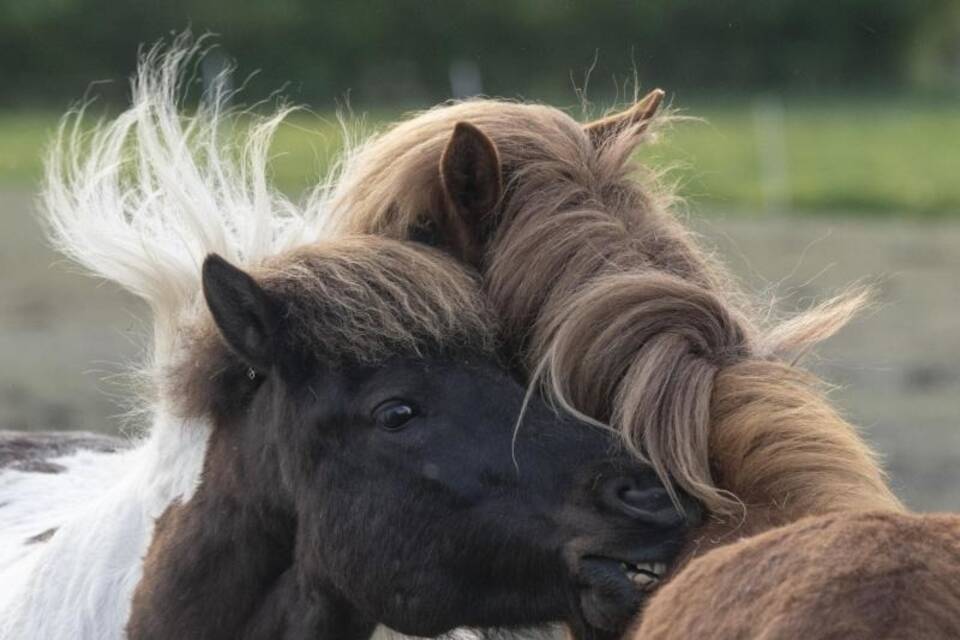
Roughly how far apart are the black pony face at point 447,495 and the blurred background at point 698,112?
1.18 metres

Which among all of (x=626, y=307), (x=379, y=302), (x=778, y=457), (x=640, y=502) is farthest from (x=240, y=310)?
(x=778, y=457)

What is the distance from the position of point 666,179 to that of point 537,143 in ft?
2.45

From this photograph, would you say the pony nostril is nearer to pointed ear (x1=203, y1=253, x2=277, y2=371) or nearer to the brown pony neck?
the brown pony neck

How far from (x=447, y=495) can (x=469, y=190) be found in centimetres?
62

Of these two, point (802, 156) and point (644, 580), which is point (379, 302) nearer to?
point (644, 580)

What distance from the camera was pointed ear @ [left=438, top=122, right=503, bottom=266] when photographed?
310cm

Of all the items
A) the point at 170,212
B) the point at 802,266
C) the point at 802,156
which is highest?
the point at 170,212

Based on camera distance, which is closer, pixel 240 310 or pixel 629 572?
pixel 629 572

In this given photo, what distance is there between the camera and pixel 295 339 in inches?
124

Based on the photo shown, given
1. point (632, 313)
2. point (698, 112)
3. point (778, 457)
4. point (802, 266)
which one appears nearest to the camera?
point (778, 457)

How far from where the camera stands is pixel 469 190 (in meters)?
3.17

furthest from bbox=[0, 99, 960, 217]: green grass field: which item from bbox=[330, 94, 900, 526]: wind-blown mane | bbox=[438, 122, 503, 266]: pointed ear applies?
bbox=[438, 122, 503, 266]: pointed ear

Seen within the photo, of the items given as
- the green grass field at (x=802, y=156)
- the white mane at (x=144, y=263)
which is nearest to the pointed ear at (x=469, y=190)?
the white mane at (x=144, y=263)

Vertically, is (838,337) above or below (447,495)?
below
